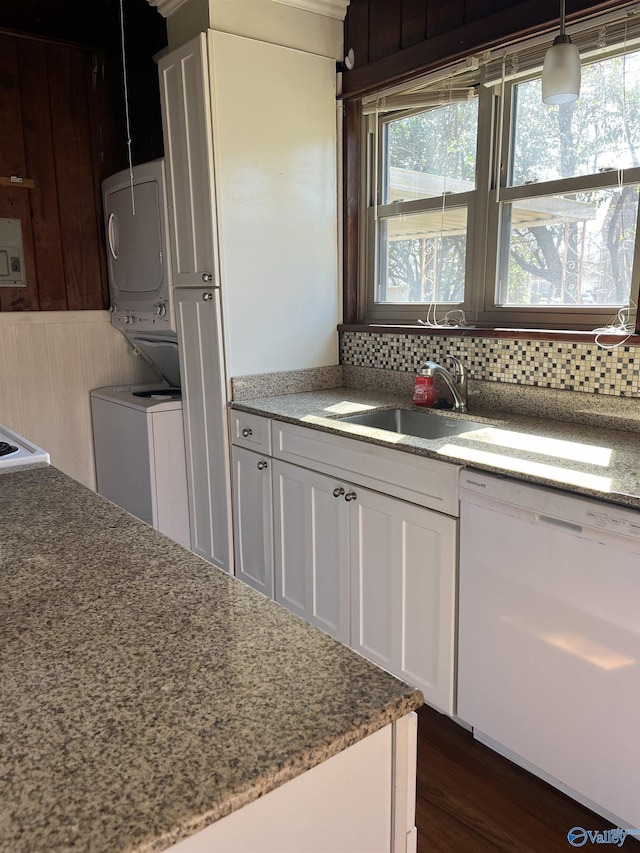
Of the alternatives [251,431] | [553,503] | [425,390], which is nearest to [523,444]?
[553,503]

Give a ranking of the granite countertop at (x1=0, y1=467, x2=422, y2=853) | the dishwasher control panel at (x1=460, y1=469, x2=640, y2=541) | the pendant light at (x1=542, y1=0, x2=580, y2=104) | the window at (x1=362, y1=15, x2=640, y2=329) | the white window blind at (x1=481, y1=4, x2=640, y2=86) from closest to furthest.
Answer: the granite countertop at (x1=0, y1=467, x2=422, y2=853), the dishwasher control panel at (x1=460, y1=469, x2=640, y2=541), the pendant light at (x1=542, y1=0, x2=580, y2=104), the white window blind at (x1=481, y1=4, x2=640, y2=86), the window at (x1=362, y1=15, x2=640, y2=329)

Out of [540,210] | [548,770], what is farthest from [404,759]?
[540,210]

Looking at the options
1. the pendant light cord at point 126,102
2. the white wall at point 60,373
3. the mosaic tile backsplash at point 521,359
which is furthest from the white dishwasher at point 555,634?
the white wall at point 60,373

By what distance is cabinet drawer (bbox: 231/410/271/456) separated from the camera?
8.32 feet

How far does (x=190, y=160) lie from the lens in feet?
8.61

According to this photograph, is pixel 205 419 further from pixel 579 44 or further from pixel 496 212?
pixel 579 44

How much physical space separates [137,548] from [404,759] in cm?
60

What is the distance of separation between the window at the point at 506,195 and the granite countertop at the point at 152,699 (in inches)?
67.8

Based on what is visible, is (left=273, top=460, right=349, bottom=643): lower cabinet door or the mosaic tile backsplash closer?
the mosaic tile backsplash

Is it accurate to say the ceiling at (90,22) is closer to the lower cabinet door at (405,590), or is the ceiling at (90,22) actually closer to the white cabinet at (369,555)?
the white cabinet at (369,555)

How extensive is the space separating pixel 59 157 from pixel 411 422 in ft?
7.27

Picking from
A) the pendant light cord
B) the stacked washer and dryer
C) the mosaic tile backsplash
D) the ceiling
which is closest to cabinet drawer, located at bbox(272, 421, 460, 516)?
the mosaic tile backsplash

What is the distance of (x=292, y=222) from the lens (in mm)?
2795

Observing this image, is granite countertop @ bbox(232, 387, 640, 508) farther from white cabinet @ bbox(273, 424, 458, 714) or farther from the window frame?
the window frame
